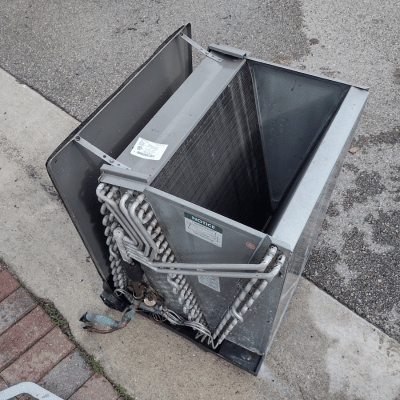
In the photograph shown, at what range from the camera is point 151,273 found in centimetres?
178

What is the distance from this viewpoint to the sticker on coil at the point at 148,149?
146 centimetres

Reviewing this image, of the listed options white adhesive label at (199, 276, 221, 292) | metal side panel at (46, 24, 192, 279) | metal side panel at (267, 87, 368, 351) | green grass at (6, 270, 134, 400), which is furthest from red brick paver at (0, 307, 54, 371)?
metal side panel at (267, 87, 368, 351)

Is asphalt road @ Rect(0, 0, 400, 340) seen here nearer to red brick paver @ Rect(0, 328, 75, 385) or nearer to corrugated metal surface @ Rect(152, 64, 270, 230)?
corrugated metal surface @ Rect(152, 64, 270, 230)

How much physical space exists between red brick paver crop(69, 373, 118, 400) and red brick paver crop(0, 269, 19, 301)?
750 mm

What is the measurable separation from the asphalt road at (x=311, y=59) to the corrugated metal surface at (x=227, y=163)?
23.8 inches

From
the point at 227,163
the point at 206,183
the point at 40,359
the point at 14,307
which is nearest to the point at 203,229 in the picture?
the point at 206,183

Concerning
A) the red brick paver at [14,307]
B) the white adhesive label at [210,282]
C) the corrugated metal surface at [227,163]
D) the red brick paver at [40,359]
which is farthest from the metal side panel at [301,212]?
the red brick paver at [14,307]

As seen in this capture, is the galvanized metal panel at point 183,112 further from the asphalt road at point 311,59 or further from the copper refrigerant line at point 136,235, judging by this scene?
the asphalt road at point 311,59

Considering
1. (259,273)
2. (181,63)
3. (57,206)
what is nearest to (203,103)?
(181,63)

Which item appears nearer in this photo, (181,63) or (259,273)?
(259,273)

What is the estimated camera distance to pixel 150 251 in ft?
4.99

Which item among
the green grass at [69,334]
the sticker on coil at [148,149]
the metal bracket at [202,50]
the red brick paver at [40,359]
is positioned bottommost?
the red brick paver at [40,359]

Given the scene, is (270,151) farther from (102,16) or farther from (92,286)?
(102,16)

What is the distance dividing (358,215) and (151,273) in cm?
155
